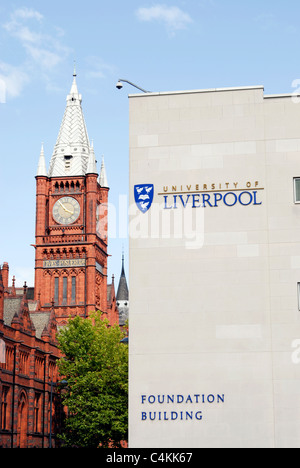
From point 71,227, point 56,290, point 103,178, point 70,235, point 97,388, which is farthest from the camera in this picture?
point 103,178

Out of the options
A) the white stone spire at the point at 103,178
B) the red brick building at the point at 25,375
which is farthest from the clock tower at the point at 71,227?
the red brick building at the point at 25,375

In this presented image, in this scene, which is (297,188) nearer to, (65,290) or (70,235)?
(65,290)

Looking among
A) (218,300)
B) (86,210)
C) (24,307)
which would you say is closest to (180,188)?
(218,300)

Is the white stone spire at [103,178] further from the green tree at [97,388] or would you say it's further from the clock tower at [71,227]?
the green tree at [97,388]

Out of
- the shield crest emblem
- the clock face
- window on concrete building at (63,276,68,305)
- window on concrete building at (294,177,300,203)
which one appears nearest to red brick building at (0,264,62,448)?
window on concrete building at (63,276,68,305)

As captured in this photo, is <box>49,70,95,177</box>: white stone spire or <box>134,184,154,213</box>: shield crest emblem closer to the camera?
<box>134,184,154,213</box>: shield crest emblem

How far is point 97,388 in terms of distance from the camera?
75500 mm

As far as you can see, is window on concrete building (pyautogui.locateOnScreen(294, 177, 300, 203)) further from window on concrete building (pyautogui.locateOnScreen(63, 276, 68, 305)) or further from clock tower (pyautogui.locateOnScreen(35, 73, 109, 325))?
window on concrete building (pyautogui.locateOnScreen(63, 276, 68, 305))

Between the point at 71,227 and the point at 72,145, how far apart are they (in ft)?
50.9

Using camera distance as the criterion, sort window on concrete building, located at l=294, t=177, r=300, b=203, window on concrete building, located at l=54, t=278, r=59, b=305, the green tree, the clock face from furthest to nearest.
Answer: the clock face → window on concrete building, located at l=54, t=278, r=59, b=305 → the green tree → window on concrete building, located at l=294, t=177, r=300, b=203

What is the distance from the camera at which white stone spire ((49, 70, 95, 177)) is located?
13088 centimetres

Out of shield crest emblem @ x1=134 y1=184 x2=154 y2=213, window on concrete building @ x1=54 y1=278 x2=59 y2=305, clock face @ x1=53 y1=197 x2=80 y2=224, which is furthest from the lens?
clock face @ x1=53 y1=197 x2=80 y2=224

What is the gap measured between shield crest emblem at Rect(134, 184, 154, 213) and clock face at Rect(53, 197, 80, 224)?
319 feet

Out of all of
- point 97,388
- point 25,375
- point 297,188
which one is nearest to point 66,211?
point 25,375
